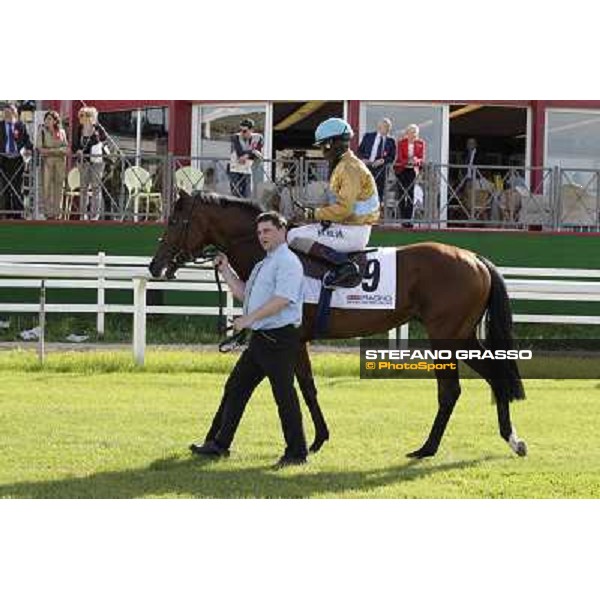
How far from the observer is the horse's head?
389 inches

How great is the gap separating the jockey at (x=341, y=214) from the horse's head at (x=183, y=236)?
2.37ft

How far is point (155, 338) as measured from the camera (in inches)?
648

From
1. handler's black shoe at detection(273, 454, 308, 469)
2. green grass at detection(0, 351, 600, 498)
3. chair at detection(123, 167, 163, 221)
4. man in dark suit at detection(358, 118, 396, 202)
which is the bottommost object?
green grass at detection(0, 351, 600, 498)

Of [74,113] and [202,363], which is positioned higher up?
[74,113]

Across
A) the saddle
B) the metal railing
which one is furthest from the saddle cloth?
the metal railing

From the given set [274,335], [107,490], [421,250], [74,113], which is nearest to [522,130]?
[74,113]

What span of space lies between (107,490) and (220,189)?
10.1 m

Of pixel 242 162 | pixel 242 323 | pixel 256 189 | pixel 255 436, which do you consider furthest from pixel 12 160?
pixel 242 323

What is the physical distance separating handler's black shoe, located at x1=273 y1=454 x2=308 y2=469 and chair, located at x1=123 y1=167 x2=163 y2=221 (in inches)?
368

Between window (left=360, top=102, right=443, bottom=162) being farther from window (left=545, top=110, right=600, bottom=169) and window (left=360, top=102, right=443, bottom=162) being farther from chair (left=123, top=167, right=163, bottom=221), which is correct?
chair (left=123, top=167, right=163, bottom=221)

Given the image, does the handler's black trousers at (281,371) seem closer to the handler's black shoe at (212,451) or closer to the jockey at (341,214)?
the handler's black shoe at (212,451)

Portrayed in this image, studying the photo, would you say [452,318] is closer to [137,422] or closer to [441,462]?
[441,462]

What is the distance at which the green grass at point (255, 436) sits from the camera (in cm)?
822

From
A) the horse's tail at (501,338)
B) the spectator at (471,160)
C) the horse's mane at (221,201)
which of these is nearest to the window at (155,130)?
the spectator at (471,160)
